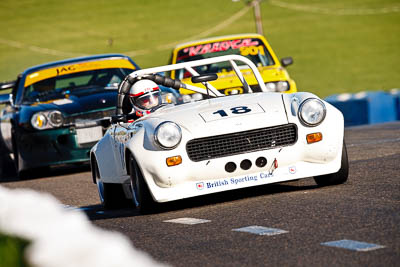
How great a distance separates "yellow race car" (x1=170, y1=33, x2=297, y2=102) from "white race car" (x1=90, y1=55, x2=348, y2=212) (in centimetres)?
675

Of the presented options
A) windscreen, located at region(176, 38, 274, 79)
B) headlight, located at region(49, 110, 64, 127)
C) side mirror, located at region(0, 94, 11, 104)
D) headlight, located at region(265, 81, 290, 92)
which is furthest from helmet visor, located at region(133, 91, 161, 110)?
windscreen, located at region(176, 38, 274, 79)

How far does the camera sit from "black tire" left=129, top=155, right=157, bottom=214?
23.5 ft

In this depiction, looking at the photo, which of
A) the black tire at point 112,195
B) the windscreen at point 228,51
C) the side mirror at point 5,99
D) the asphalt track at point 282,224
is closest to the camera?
the asphalt track at point 282,224

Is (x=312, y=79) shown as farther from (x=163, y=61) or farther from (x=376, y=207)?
(x=376, y=207)

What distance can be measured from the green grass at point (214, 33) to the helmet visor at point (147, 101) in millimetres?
25168

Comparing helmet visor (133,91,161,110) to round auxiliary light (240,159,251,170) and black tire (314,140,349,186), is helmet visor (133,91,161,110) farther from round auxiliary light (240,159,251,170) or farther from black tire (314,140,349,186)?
black tire (314,140,349,186)

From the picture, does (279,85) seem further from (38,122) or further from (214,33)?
(214,33)

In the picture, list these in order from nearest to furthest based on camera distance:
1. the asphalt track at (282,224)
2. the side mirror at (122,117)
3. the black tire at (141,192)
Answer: the asphalt track at (282,224) < the black tire at (141,192) < the side mirror at (122,117)

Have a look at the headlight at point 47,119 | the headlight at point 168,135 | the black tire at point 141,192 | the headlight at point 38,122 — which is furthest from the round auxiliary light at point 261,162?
the headlight at point 38,122

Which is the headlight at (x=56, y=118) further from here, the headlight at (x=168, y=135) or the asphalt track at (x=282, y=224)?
the headlight at (x=168, y=135)

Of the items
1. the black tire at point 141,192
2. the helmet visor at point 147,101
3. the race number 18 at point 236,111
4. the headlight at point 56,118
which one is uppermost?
the helmet visor at point 147,101

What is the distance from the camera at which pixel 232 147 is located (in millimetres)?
7070

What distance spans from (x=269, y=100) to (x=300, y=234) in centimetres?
213

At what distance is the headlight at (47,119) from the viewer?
40.1 feet
